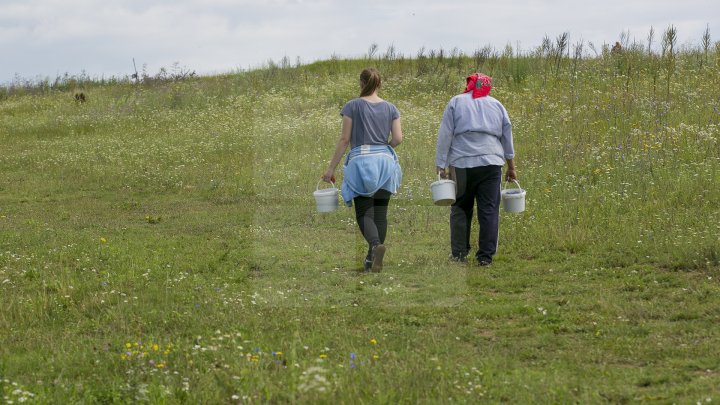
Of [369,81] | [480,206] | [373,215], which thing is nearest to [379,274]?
[373,215]

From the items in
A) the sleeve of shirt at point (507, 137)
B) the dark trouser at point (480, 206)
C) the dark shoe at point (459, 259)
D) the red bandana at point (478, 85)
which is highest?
the red bandana at point (478, 85)

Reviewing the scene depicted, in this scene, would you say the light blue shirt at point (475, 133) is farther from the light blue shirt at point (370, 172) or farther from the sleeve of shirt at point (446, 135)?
the light blue shirt at point (370, 172)

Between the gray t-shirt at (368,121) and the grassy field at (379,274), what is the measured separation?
134 centimetres

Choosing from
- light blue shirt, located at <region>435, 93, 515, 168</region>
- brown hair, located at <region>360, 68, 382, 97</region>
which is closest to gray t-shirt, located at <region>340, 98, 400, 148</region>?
brown hair, located at <region>360, 68, 382, 97</region>

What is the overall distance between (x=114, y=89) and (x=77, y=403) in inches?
1154

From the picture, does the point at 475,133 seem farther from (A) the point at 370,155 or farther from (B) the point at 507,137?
(A) the point at 370,155

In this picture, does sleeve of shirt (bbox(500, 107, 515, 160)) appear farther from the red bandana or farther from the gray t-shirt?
the gray t-shirt

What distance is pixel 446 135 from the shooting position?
9391 mm

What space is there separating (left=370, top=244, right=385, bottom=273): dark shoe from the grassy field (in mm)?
149

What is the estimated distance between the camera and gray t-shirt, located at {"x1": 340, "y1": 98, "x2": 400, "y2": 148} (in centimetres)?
896

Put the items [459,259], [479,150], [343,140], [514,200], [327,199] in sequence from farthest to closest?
[459,259] → [514,200] → [327,199] → [479,150] → [343,140]

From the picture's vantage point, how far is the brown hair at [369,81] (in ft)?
29.7

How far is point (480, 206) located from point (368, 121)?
5.12ft

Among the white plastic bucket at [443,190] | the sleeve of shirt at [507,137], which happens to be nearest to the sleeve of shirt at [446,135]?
the white plastic bucket at [443,190]
